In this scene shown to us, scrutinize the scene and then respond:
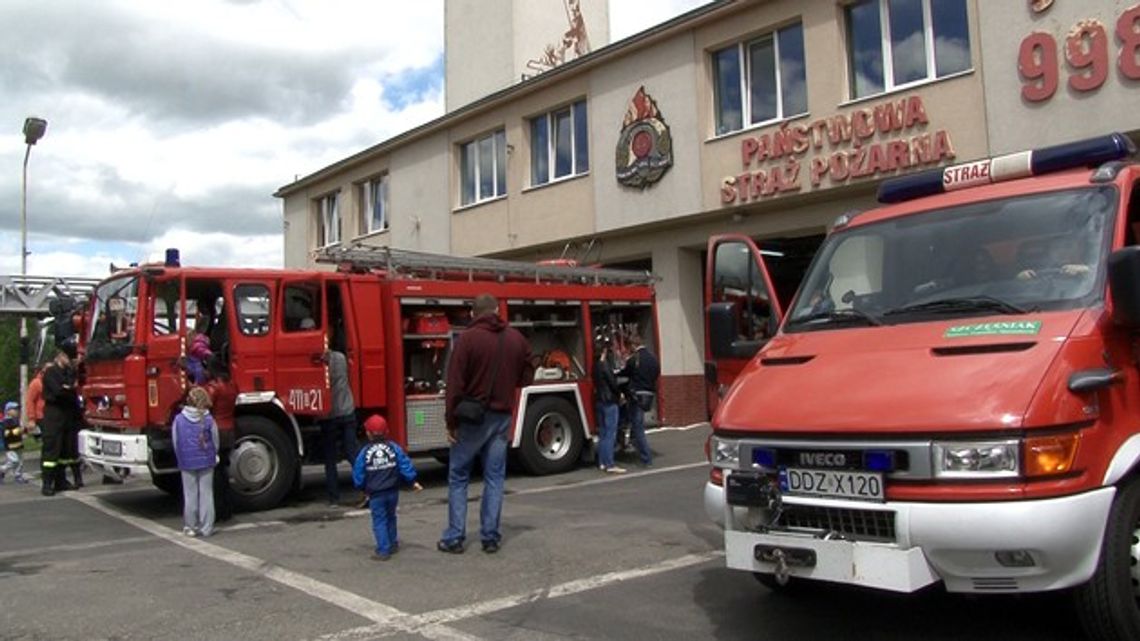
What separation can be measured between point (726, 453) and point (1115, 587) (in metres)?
1.80

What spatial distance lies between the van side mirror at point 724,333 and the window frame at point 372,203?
21762mm

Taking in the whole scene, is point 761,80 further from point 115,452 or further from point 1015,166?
point 115,452

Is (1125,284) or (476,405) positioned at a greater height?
(1125,284)

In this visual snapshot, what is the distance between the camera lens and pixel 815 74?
15.7 metres

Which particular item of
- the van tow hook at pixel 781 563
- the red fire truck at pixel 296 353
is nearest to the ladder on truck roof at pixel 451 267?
the red fire truck at pixel 296 353

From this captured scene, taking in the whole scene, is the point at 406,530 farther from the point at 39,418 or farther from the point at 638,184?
the point at 638,184

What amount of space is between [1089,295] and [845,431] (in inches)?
56.5

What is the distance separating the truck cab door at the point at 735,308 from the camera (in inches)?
244

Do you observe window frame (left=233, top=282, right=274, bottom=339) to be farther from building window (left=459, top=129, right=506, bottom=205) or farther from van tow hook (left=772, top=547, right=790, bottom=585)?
building window (left=459, top=129, right=506, bottom=205)

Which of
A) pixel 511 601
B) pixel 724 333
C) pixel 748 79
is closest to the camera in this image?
pixel 511 601

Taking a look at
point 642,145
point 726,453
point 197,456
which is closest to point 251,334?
point 197,456

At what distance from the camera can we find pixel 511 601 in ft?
19.5

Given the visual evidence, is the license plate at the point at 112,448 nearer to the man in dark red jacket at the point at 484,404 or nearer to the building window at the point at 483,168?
the man in dark red jacket at the point at 484,404

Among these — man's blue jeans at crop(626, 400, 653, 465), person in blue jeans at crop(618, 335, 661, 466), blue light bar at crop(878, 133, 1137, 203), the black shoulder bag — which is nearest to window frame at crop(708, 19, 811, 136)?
person in blue jeans at crop(618, 335, 661, 466)
